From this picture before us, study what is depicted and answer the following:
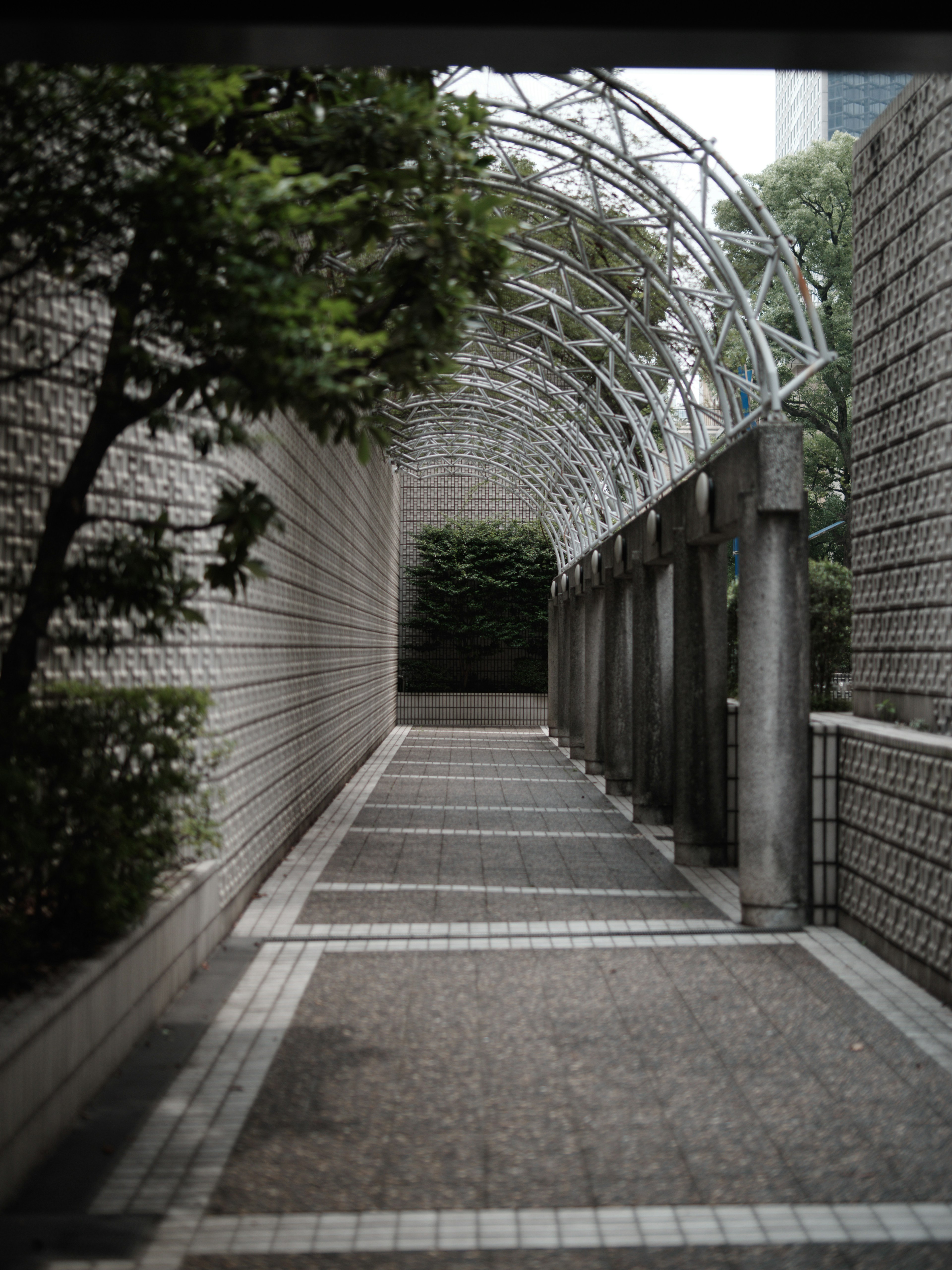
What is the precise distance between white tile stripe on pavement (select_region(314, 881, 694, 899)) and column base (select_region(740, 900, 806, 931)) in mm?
1219

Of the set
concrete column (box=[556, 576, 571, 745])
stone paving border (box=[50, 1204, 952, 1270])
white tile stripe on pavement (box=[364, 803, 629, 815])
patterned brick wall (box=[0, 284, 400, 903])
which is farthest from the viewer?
concrete column (box=[556, 576, 571, 745])

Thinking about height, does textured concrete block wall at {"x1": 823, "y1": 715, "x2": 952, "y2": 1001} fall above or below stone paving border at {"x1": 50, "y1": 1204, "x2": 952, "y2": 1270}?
above

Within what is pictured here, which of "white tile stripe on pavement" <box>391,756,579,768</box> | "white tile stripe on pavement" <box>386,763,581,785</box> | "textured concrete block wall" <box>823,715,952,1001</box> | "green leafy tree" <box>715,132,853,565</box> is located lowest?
"white tile stripe on pavement" <box>391,756,579,768</box>

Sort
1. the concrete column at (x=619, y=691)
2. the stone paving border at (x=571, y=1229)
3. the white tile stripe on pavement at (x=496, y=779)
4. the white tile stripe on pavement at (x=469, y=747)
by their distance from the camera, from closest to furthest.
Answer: the stone paving border at (x=571, y=1229), the concrete column at (x=619, y=691), the white tile stripe on pavement at (x=496, y=779), the white tile stripe on pavement at (x=469, y=747)

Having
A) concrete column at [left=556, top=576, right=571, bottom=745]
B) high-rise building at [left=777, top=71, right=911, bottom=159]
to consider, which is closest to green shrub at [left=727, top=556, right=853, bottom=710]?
concrete column at [left=556, top=576, right=571, bottom=745]

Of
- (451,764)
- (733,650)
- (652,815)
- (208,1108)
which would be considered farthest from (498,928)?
(451,764)

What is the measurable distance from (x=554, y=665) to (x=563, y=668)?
291 cm

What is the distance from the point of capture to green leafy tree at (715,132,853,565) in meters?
39.1

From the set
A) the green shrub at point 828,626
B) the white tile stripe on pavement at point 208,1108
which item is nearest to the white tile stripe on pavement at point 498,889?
the white tile stripe on pavement at point 208,1108

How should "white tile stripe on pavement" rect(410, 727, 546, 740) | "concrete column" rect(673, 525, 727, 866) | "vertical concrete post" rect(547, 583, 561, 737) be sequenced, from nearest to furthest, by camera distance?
"concrete column" rect(673, 525, 727, 866) < "vertical concrete post" rect(547, 583, 561, 737) < "white tile stripe on pavement" rect(410, 727, 546, 740)

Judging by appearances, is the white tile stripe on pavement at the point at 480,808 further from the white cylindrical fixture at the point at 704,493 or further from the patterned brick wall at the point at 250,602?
the white cylindrical fixture at the point at 704,493

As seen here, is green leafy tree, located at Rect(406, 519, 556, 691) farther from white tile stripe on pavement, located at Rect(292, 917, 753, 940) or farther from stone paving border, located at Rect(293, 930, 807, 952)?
stone paving border, located at Rect(293, 930, 807, 952)

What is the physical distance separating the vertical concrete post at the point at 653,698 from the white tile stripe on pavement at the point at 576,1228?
379 inches

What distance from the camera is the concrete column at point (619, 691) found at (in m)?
16.6
